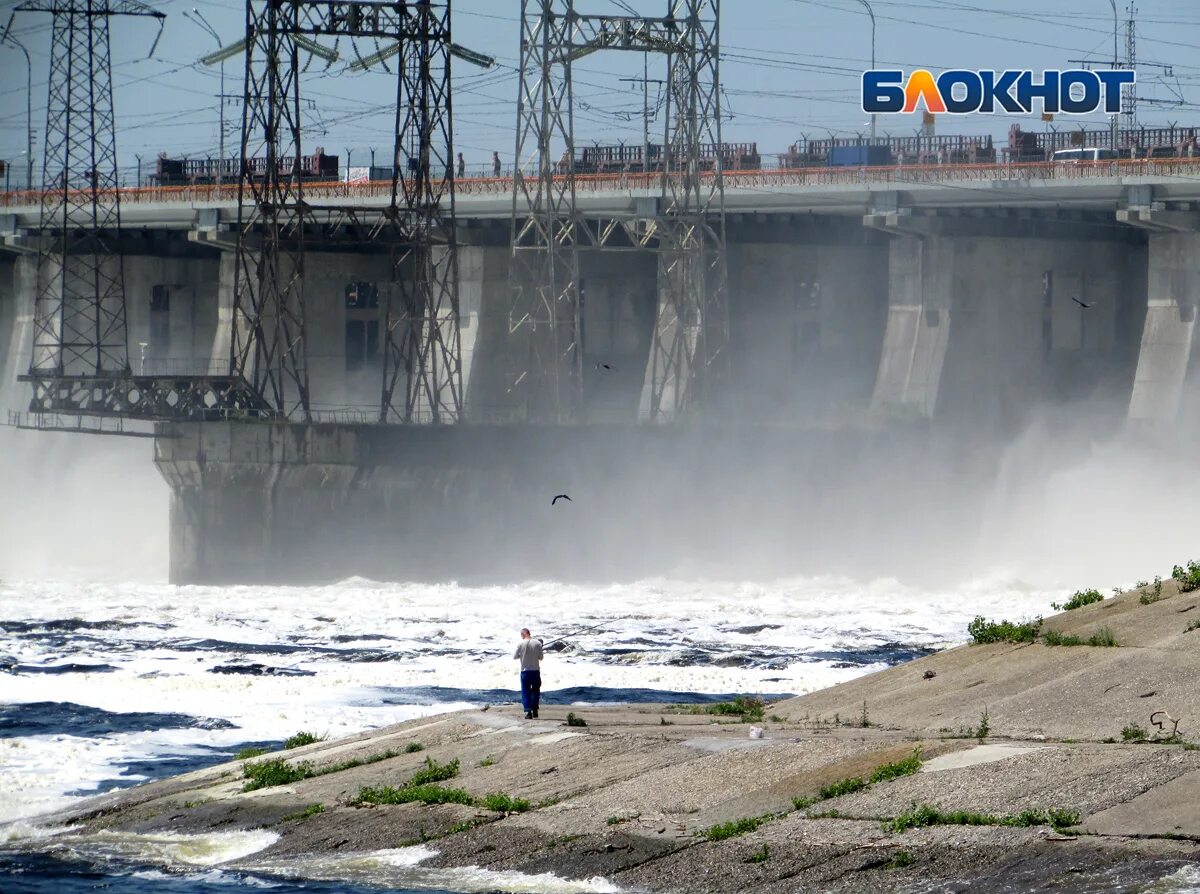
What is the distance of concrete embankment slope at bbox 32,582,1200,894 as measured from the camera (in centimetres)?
1869

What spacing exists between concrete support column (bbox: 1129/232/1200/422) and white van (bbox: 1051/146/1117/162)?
366 inches

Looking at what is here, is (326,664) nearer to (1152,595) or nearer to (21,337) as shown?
(1152,595)

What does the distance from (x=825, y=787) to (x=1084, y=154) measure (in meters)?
66.4

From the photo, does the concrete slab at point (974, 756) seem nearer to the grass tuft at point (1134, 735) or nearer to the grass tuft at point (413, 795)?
the grass tuft at point (1134, 735)

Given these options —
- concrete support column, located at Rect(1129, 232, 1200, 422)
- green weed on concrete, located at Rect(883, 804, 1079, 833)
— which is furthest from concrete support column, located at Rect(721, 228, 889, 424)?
green weed on concrete, located at Rect(883, 804, 1079, 833)

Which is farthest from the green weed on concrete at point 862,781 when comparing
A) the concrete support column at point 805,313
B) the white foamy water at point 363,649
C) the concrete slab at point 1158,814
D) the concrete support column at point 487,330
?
the concrete support column at point 805,313

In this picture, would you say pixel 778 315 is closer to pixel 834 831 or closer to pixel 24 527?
pixel 24 527

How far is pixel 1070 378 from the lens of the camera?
80.4 metres

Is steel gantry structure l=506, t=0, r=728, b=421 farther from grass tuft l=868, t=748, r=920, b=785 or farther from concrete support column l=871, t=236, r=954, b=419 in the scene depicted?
grass tuft l=868, t=748, r=920, b=785

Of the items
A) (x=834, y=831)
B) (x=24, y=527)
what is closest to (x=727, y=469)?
(x=24, y=527)

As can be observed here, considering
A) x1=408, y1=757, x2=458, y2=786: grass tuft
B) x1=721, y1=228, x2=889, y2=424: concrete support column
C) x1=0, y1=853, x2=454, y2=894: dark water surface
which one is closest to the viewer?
x1=0, y1=853, x2=454, y2=894: dark water surface

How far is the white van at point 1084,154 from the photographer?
82562mm

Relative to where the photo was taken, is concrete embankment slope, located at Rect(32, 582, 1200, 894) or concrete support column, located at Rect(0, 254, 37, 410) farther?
concrete support column, located at Rect(0, 254, 37, 410)

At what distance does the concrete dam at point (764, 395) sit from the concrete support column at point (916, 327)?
0.11 m
